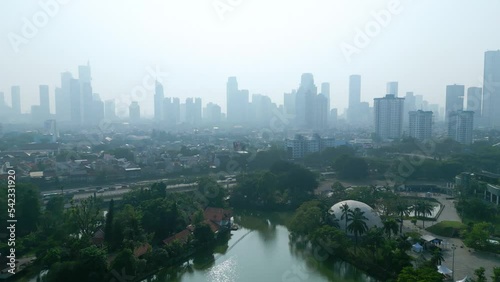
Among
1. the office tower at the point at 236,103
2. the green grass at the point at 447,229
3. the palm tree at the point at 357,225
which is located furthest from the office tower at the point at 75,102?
the green grass at the point at 447,229

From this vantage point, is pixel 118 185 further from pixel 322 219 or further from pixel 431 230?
pixel 431 230

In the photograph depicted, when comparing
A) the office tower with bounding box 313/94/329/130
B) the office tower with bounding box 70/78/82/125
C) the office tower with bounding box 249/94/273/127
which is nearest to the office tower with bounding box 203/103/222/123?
the office tower with bounding box 249/94/273/127

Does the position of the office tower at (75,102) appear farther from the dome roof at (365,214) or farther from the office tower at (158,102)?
the dome roof at (365,214)

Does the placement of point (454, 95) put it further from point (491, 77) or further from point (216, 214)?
→ point (216, 214)

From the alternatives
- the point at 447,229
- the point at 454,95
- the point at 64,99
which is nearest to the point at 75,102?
the point at 64,99

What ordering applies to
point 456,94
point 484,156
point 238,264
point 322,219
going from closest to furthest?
point 238,264 → point 322,219 → point 484,156 → point 456,94

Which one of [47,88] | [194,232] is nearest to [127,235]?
[194,232]
